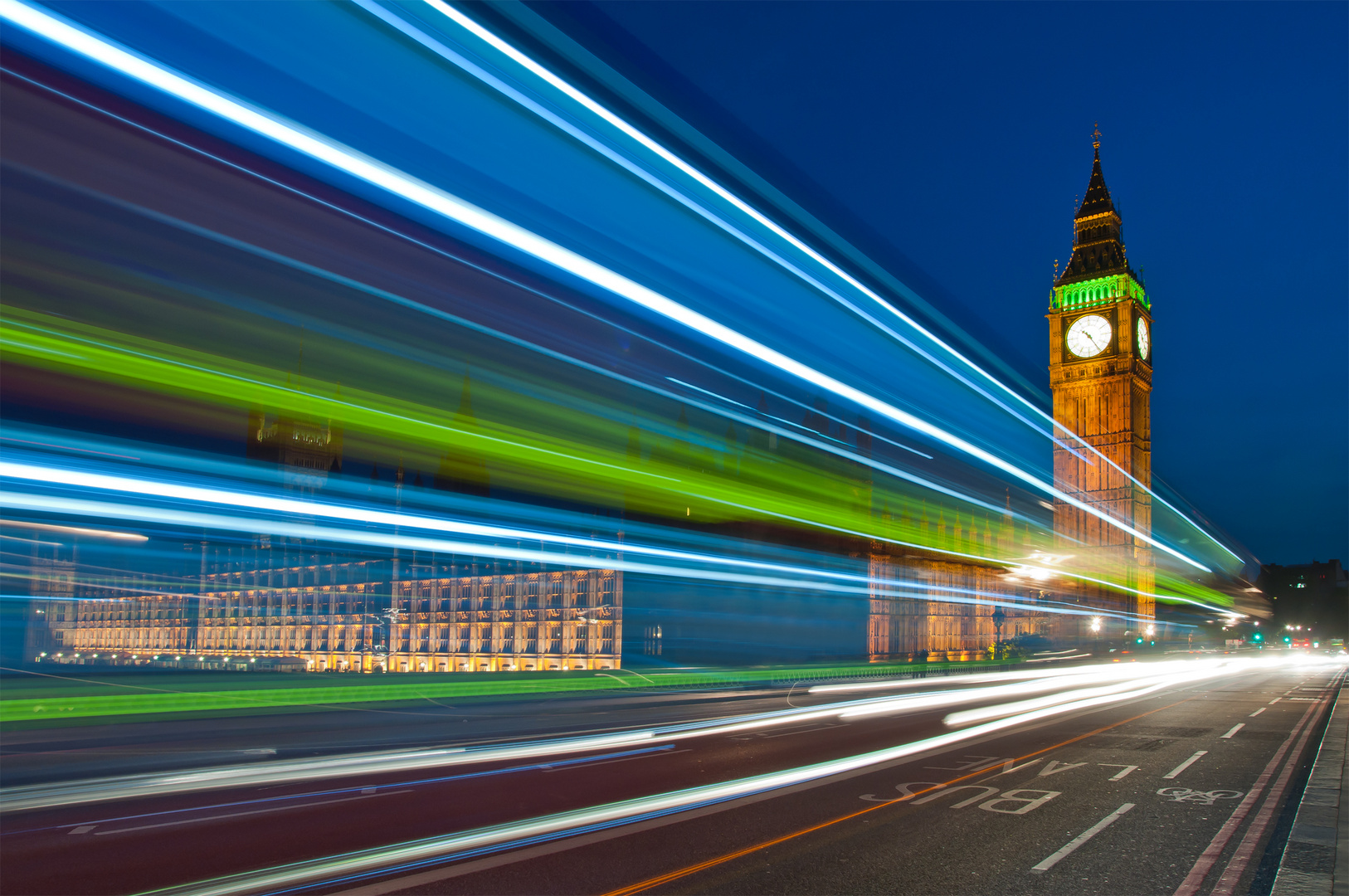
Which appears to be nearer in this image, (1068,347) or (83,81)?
(83,81)

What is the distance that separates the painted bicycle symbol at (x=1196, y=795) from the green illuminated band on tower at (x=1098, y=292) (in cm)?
10375

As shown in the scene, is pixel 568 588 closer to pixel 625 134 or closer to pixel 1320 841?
pixel 625 134

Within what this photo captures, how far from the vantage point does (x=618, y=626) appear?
2133 inches

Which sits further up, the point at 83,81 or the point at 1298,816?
the point at 83,81

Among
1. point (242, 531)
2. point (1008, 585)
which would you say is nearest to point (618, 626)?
point (1008, 585)

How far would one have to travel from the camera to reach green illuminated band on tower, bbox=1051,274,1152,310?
104 m

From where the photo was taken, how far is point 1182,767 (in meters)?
13.5

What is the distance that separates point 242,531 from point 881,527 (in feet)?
76.9

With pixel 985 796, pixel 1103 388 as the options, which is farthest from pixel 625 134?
pixel 1103 388

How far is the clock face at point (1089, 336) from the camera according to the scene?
103m

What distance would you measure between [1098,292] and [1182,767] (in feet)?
341

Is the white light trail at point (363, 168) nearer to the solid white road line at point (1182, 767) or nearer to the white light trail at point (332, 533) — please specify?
the white light trail at point (332, 533)

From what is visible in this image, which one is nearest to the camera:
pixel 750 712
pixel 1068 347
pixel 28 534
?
pixel 28 534

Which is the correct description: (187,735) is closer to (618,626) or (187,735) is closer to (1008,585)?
(618,626)
